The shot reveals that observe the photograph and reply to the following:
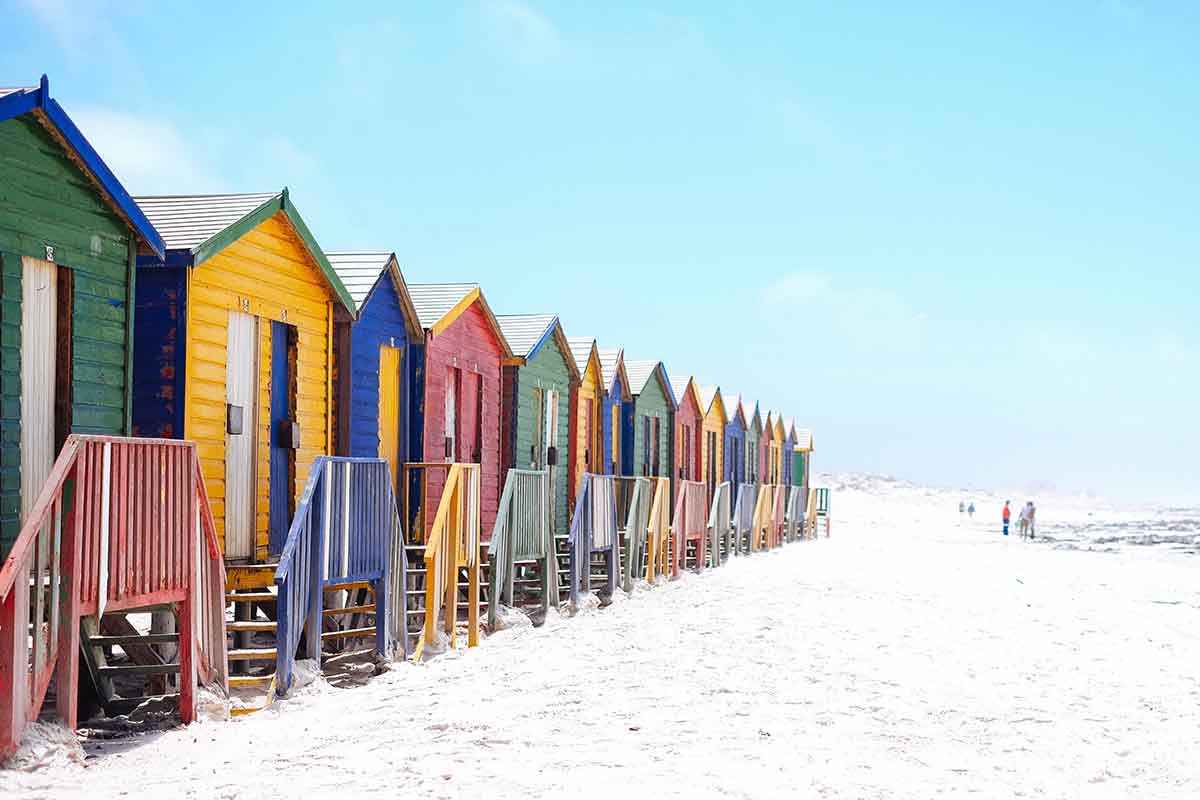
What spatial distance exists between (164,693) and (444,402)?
743cm


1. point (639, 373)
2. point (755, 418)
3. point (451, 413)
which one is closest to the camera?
point (451, 413)

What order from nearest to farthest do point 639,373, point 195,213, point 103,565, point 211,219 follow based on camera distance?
point 103,565 → point 211,219 → point 195,213 → point 639,373

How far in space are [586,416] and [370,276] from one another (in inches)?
358

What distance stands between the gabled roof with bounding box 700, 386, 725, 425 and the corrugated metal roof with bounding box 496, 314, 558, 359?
11483 mm

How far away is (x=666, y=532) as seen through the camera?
2184 cm

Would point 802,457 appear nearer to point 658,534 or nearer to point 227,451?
point 658,534

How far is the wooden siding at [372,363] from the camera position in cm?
1363

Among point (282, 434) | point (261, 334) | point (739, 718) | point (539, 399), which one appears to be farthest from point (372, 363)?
point (739, 718)

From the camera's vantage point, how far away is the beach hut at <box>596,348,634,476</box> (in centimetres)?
2375

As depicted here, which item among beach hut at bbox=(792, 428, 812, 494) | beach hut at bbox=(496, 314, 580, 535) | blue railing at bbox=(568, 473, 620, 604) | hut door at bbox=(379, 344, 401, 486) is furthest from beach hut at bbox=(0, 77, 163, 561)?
beach hut at bbox=(792, 428, 812, 494)

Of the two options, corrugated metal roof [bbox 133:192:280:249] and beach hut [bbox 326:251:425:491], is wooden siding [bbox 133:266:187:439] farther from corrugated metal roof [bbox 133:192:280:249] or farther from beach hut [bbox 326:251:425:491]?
beach hut [bbox 326:251:425:491]

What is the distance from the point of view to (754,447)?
39250mm

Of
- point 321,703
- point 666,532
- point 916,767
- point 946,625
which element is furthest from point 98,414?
point 666,532

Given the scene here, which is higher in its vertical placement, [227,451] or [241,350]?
[241,350]
